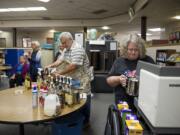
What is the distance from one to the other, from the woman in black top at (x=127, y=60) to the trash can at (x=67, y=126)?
72cm

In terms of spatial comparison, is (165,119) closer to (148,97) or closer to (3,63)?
(148,97)

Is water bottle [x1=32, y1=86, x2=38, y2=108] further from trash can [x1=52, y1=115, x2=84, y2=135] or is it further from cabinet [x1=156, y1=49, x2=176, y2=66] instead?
cabinet [x1=156, y1=49, x2=176, y2=66]

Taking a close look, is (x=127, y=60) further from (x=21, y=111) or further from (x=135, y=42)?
(x=21, y=111)

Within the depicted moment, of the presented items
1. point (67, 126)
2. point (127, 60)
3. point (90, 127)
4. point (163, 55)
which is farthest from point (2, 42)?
point (127, 60)

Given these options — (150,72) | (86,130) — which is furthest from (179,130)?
(86,130)

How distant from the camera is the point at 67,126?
2301 millimetres

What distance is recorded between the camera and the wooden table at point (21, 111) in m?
1.68

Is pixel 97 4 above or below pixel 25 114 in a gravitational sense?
above

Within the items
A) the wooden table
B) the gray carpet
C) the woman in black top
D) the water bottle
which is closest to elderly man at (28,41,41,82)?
the gray carpet

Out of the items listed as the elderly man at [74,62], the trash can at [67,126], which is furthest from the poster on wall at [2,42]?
the trash can at [67,126]

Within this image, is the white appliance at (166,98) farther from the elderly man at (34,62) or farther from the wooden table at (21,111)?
the elderly man at (34,62)

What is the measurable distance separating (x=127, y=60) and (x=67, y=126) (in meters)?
1.00

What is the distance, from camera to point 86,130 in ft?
11.3

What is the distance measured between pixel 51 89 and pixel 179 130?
1.44 metres
